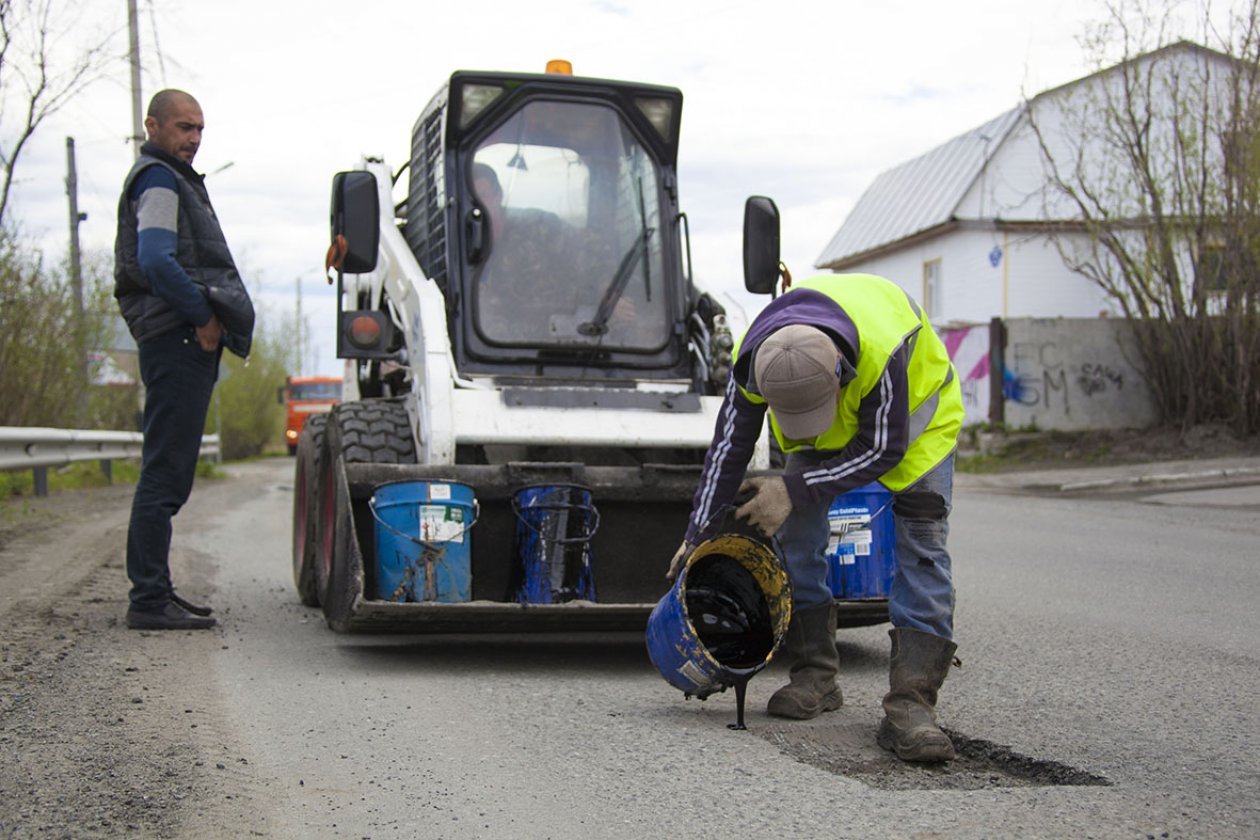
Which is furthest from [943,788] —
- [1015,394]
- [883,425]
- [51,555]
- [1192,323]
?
[1015,394]

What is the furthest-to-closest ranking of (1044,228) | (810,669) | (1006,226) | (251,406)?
(251,406)
(1006,226)
(1044,228)
(810,669)

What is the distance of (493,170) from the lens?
6859 mm

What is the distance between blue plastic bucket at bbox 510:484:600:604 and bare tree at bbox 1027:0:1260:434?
15507 millimetres

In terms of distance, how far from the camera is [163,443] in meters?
6.21

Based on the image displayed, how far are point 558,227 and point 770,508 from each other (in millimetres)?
2881

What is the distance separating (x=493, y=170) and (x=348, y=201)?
805 mm

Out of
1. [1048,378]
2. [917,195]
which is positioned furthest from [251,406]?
[1048,378]

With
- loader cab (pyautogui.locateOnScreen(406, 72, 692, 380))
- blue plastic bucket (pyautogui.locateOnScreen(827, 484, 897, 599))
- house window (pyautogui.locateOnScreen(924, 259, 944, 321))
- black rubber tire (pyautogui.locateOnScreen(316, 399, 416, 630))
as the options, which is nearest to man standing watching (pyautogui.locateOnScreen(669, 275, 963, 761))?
blue plastic bucket (pyautogui.locateOnScreen(827, 484, 897, 599))

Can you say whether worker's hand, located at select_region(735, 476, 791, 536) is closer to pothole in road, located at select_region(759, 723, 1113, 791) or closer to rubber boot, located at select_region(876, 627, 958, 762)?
rubber boot, located at select_region(876, 627, 958, 762)

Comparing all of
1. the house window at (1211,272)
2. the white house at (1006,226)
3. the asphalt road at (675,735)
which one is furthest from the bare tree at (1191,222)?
the asphalt road at (675,735)

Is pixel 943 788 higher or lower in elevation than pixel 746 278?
lower

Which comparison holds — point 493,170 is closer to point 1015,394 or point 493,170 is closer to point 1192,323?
point 1192,323

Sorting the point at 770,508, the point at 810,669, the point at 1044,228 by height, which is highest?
the point at 1044,228

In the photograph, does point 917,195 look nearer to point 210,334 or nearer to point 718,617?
point 210,334
